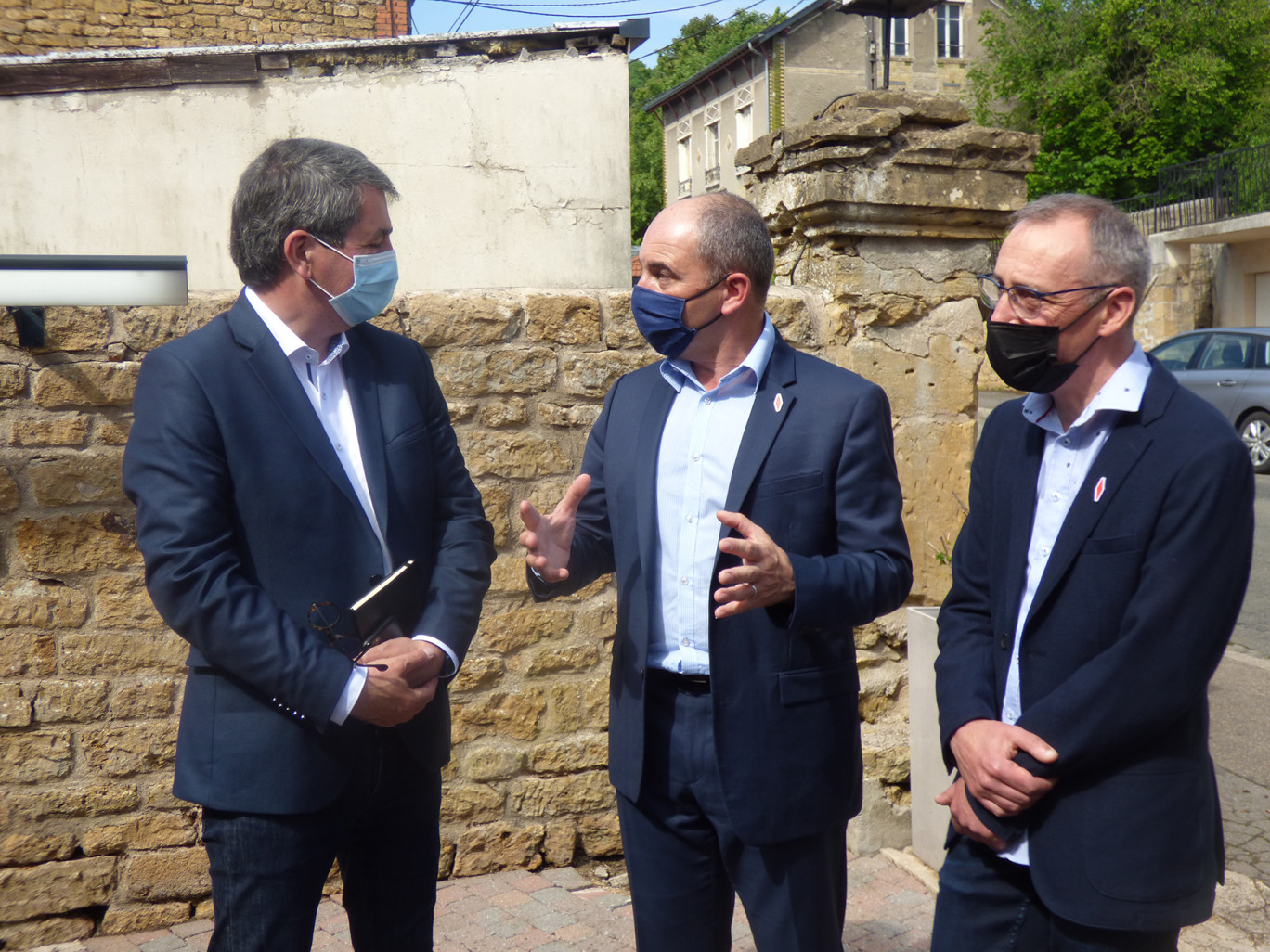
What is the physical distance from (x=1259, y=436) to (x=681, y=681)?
1192 cm

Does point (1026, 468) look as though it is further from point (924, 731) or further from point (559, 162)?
point (559, 162)

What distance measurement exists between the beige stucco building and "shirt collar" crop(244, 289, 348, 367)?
3093 cm

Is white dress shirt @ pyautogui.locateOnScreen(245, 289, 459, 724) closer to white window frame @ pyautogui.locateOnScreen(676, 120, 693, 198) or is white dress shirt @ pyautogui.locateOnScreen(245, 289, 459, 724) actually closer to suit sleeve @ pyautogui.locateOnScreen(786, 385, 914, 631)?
suit sleeve @ pyautogui.locateOnScreen(786, 385, 914, 631)

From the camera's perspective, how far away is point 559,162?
7.04 m

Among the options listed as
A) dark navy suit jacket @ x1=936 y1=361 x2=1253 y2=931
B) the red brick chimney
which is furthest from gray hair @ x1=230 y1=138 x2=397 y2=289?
the red brick chimney

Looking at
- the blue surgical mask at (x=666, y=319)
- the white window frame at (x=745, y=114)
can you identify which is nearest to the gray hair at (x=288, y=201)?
the blue surgical mask at (x=666, y=319)

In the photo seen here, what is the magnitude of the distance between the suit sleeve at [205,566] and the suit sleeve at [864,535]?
90 centimetres

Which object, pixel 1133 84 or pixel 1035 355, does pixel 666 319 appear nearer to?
pixel 1035 355

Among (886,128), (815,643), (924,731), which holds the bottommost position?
(924,731)

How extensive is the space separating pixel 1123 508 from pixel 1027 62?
98.8 feet

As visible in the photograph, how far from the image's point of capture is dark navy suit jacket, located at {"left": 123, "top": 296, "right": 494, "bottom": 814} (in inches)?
75.3

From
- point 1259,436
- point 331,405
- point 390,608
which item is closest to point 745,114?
point 1259,436

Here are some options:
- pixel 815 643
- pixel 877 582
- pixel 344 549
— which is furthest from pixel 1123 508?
pixel 344 549

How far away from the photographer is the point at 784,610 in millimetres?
2027
